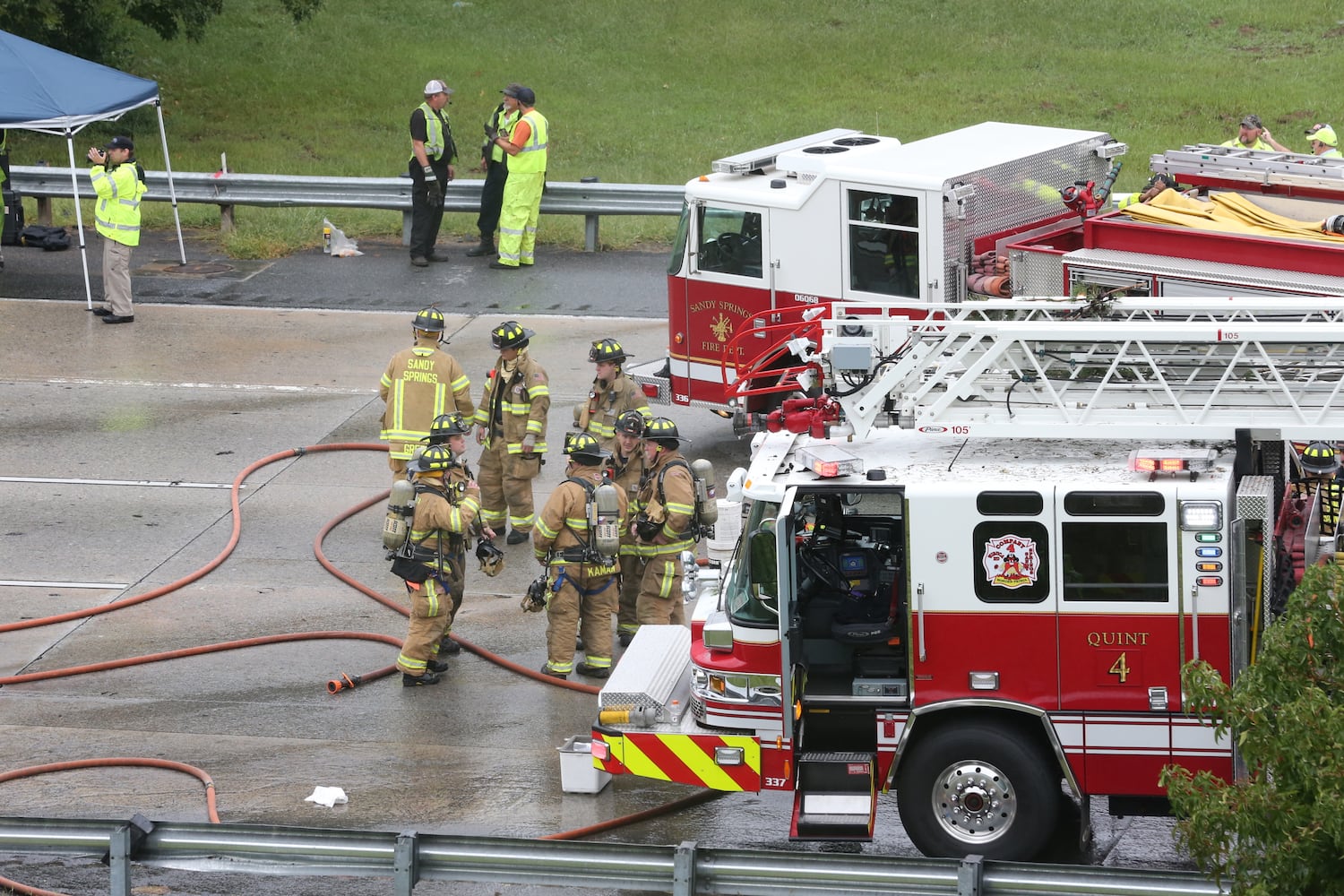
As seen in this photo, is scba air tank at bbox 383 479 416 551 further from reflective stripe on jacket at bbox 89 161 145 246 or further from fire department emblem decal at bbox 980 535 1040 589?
reflective stripe on jacket at bbox 89 161 145 246

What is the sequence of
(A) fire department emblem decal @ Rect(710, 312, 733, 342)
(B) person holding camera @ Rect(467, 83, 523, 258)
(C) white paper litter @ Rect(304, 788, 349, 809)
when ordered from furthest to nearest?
1. (B) person holding camera @ Rect(467, 83, 523, 258)
2. (A) fire department emblem decal @ Rect(710, 312, 733, 342)
3. (C) white paper litter @ Rect(304, 788, 349, 809)

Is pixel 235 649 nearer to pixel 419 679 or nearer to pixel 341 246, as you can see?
pixel 419 679

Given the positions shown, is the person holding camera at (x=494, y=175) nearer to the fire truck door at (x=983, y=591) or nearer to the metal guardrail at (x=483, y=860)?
the fire truck door at (x=983, y=591)

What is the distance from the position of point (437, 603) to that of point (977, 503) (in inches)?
155

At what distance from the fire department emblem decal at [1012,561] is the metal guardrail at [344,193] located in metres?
13.5

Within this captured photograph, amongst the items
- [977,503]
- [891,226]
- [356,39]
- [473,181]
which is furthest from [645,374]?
[356,39]

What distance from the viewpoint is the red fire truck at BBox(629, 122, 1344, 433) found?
41.9 ft

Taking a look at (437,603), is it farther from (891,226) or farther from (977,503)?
(891,226)

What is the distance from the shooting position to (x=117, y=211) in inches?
722

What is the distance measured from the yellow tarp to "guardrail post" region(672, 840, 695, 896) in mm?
7444

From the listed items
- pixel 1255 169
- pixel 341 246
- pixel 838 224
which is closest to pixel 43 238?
pixel 341 246

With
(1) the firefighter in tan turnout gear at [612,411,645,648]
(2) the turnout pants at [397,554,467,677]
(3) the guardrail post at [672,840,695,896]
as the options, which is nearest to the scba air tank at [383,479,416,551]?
(2) the turnout pants at [397,554,467,677]

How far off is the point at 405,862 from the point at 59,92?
14.4 m

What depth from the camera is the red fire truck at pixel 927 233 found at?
12766 mm
